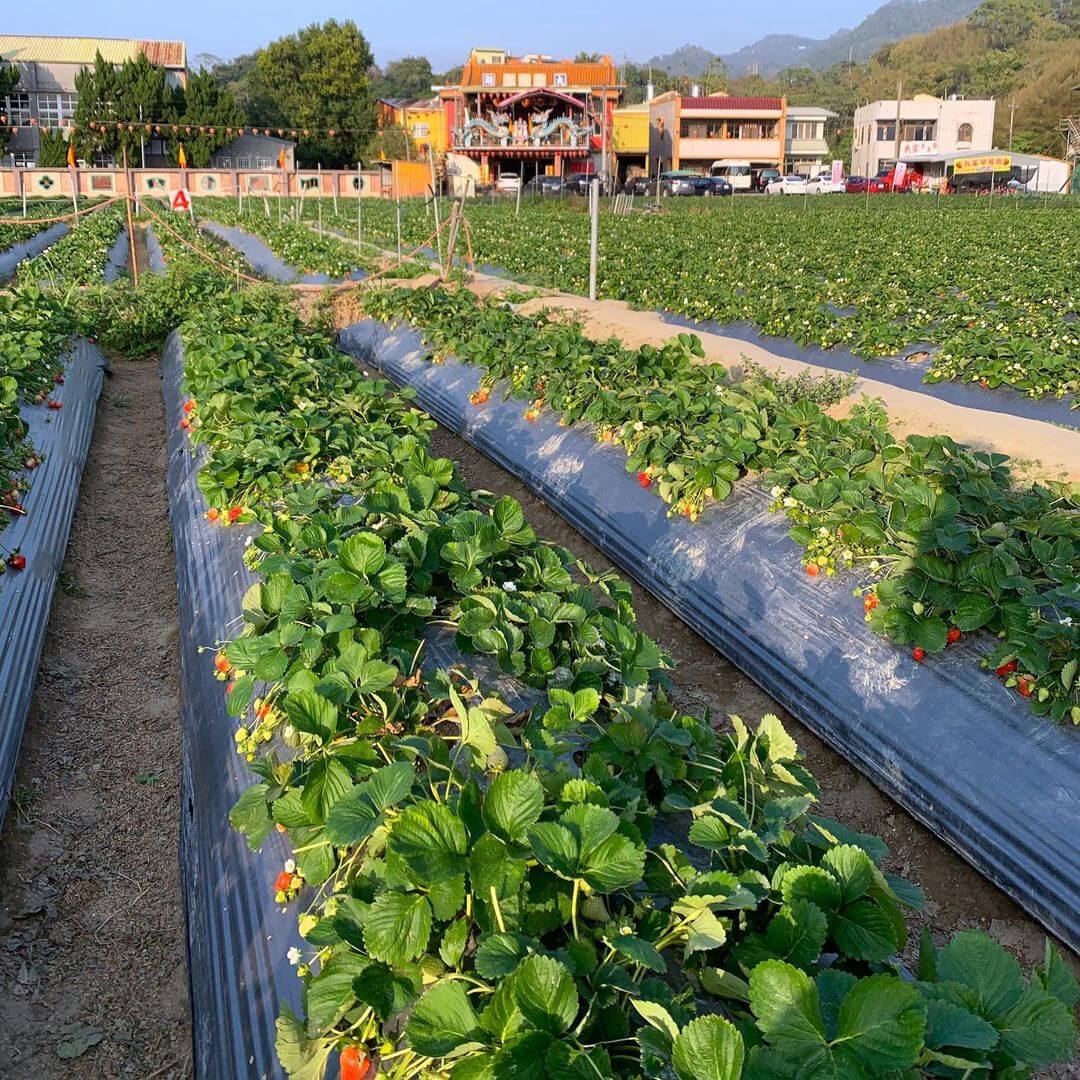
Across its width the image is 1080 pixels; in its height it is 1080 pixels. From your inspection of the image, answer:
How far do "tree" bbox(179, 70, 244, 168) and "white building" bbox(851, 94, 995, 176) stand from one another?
42.1m

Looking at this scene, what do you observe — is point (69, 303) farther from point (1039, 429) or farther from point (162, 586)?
point (1039, 429)

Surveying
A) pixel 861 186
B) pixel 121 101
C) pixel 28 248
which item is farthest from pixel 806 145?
pixel 28 248

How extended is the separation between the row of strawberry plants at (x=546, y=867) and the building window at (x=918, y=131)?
77.0 m

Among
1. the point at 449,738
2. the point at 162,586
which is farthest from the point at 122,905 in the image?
the point at 162,586

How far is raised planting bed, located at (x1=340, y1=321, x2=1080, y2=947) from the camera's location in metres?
3.50

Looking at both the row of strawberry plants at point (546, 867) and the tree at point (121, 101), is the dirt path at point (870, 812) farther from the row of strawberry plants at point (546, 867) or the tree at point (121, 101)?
the tree at point (121, 101)

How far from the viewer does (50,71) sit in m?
59.2

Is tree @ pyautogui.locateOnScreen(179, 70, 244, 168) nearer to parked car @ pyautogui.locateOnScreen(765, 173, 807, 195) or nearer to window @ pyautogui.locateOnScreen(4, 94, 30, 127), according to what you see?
window @ pyautogui.locateOnScreen(4, 94, 30, 127)

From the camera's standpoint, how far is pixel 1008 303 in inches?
478

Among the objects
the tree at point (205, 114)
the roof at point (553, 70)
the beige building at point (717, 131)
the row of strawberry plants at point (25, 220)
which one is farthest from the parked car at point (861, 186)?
the row of strawberry plants at point (25, 220)

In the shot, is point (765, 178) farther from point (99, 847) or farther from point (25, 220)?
point (99, 847)

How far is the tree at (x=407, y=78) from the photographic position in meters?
120

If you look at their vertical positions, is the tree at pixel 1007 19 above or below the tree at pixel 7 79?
above

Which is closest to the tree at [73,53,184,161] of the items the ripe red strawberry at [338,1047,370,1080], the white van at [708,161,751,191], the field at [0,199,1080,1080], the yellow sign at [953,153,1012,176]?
the white van at [708,161,751,191]
